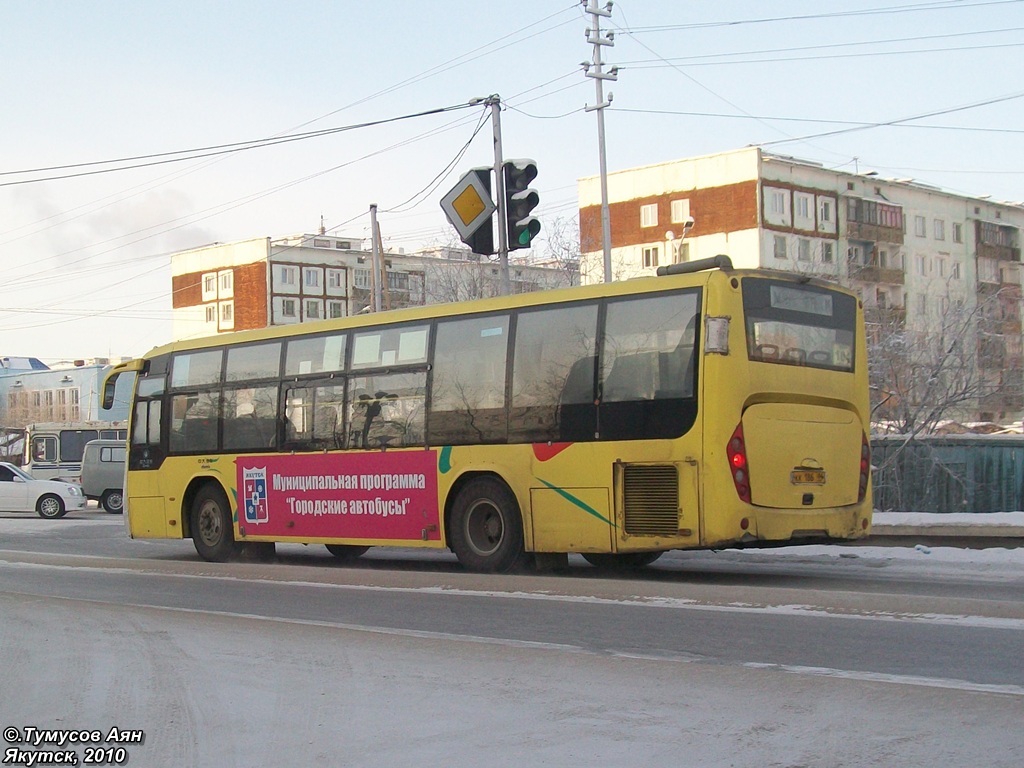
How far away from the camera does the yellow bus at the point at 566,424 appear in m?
12.7

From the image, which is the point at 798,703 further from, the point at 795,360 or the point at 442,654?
the point at 795,360

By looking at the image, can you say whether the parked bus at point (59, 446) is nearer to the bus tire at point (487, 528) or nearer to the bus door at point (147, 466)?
the bus door at point (147, 466)

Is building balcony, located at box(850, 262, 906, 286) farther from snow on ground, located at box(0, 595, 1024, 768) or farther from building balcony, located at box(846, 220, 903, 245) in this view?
snow on ground, located at box(0, 595, 1024, 768)

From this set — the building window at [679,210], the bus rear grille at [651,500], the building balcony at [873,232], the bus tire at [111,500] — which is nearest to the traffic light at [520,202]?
the bus rear grille at [651,500]

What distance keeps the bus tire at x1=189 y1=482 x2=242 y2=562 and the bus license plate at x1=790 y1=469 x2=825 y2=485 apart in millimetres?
8795

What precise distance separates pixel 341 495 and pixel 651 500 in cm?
514

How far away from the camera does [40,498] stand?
36781mm

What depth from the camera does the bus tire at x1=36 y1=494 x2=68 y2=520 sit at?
36844 mm

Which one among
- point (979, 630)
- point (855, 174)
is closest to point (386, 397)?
point (979, 630)

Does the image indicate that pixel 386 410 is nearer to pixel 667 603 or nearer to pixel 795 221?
pixel 667 603

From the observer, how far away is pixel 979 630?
28.8ft

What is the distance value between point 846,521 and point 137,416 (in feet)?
37.8

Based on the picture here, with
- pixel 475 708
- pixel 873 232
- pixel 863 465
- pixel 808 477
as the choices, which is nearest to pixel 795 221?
pixel 873 232

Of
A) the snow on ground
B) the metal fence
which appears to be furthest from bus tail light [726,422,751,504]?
the metal fence
